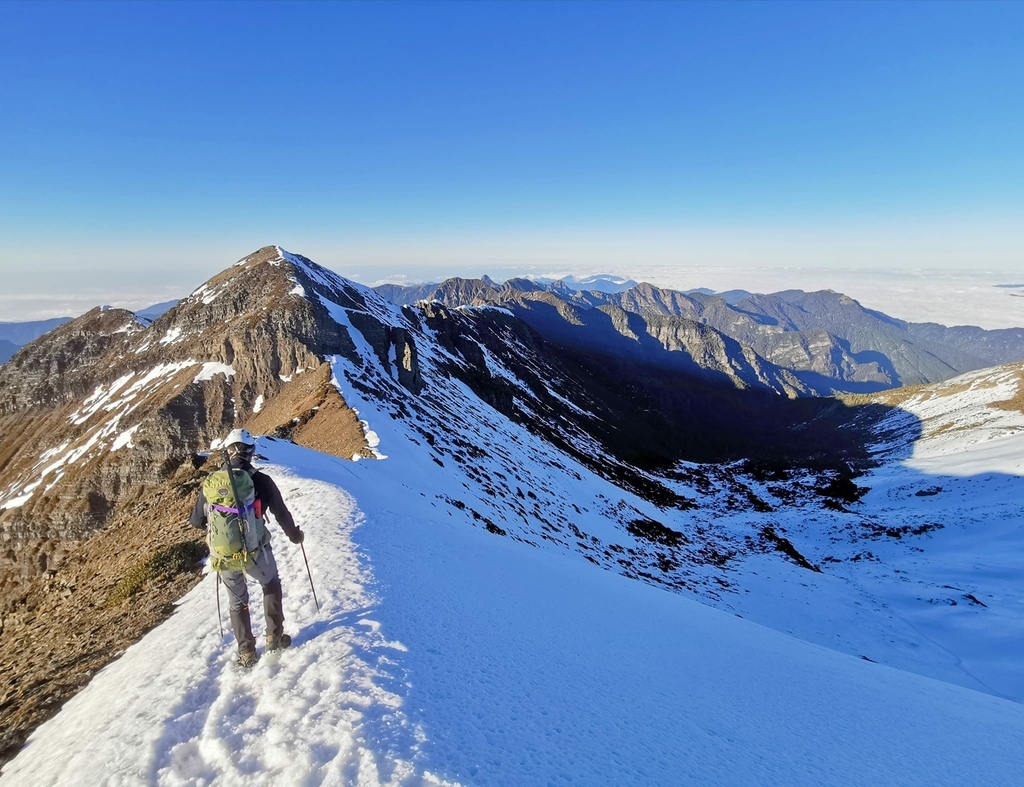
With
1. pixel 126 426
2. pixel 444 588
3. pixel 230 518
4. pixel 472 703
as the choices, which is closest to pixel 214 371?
pixel 126 426

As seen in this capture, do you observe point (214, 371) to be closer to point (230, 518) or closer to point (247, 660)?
point (230, 518)

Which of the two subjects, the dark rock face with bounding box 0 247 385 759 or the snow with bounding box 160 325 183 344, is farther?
the snow with bounding box 160 325 183 344

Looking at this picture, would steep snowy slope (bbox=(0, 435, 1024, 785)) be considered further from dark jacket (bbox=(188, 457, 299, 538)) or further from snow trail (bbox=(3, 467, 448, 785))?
dark jacket (bbox=(188, 457, 299, 538))

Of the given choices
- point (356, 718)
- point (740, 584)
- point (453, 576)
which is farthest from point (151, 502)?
point (740, 584)

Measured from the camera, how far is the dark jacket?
22.0 feet

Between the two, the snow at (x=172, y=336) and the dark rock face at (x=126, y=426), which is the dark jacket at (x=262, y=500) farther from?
the snow at (x=172, y=336)

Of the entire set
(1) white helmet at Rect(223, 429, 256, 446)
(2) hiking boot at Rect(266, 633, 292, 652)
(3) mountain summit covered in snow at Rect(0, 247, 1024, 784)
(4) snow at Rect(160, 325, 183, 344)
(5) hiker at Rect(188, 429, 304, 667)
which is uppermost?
(4) snow at Rect(160, 325, 183, 344)

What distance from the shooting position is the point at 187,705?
18.6 ft

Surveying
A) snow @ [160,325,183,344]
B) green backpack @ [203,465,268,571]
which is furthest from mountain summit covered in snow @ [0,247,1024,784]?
green backpack @ [203,465,268,571]

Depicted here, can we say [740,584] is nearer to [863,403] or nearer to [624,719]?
[624,719]

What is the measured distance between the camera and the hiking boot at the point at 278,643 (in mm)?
6633

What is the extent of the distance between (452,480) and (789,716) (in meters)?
23.8

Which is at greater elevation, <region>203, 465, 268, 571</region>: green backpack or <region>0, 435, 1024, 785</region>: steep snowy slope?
<region>203, 465, 268, 571</region>: green backpack

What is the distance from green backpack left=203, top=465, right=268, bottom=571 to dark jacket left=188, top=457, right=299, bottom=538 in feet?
0.40
